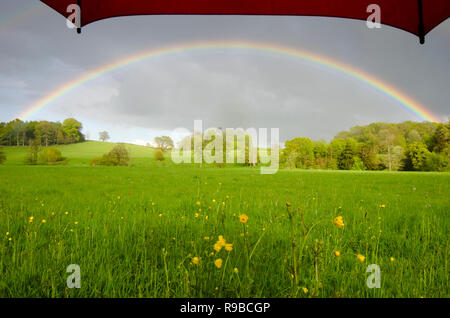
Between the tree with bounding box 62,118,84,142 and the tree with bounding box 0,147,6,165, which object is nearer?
the tree with bounding box 0,147,6,165

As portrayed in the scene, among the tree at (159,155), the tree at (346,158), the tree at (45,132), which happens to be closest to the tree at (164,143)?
the tree at (159,155)

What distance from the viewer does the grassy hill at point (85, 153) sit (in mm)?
49588

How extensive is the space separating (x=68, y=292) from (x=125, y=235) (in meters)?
1.00

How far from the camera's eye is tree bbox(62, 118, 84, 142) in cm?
6234

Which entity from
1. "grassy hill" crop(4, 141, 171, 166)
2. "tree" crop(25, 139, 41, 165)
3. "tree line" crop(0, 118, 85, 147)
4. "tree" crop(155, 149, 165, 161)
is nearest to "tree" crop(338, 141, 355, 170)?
"grassy hill" crop(4, 141, 171, 166)

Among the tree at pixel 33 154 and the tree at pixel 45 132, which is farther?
the tree at pixel 45 132

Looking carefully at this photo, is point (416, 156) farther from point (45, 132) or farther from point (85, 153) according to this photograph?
Answer: point (45, 132)

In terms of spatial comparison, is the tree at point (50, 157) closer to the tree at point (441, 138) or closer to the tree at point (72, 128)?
the tree at point (72, 128)

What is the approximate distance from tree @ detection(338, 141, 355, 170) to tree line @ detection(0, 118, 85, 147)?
240 feet

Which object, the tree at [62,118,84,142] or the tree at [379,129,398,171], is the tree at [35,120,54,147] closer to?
the tree at [62,118,84,142]

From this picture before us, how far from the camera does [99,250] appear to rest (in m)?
2.08

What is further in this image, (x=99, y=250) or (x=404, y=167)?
(x=404, y=167)

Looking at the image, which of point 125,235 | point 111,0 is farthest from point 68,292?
point 111,0
